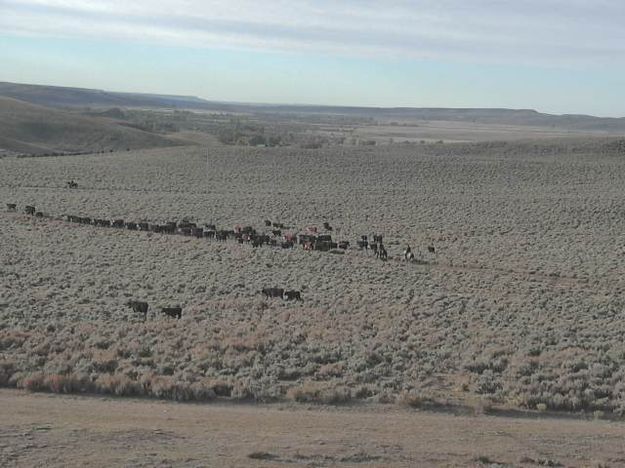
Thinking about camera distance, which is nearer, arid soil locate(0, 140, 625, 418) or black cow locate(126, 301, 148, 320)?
arid soil locate(0, 140, 625, 418)

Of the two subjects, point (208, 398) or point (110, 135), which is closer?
point (208, 398)

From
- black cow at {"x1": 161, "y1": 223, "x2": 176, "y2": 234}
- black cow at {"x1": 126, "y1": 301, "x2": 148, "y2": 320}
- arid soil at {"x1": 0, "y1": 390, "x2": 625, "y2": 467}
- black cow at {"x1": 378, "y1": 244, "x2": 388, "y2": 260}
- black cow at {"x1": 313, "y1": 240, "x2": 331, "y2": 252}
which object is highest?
arid soil at {"x1": 0, "y1": 390, "x2": 625, "y2": 467}

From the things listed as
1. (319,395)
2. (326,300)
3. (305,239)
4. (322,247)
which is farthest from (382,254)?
(319,395)

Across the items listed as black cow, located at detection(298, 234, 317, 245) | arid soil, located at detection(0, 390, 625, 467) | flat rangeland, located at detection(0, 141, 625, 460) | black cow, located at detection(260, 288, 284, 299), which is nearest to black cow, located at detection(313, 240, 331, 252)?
black cow, located at detection(298, 234, 317, 245)

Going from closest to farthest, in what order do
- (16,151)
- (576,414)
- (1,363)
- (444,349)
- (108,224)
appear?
(576,414) < (1,363) < (444,349) < (108,224) < (16,151)

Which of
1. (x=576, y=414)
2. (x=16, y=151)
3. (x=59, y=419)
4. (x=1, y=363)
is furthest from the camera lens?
(x=16, y=151)

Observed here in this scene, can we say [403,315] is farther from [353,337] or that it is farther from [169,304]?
[169,304]

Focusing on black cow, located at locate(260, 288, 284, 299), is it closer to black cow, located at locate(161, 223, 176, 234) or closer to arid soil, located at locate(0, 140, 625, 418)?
arid soil, located at locate(0, 140, 625, 418)

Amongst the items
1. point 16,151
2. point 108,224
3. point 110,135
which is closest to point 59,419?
point 108,224
